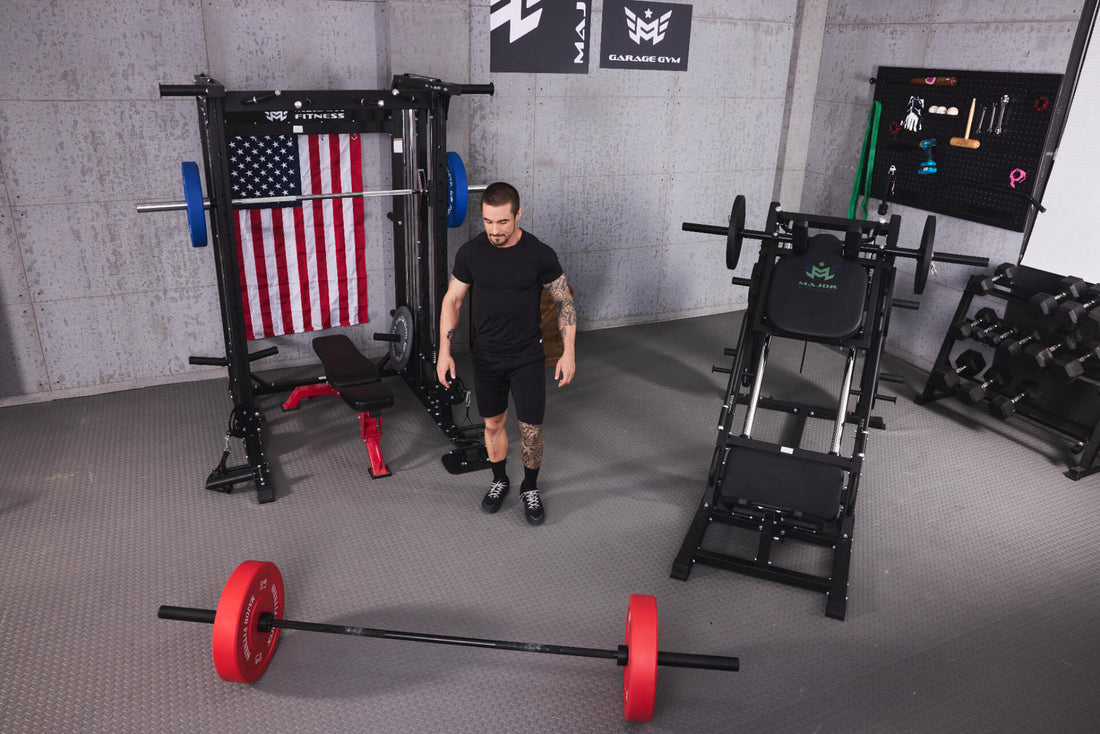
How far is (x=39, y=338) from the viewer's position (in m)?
4.46

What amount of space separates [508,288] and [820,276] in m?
1.50

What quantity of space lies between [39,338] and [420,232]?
2.29 meters

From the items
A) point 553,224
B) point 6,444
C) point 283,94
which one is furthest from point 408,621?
point 553,224

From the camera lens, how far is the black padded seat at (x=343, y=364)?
403 cm

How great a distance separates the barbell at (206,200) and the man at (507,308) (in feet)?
2.25

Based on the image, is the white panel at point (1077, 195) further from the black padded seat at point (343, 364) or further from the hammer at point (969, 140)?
the black padded seat at point (343, 364)

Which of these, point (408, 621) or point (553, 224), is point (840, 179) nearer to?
point (553, 224)

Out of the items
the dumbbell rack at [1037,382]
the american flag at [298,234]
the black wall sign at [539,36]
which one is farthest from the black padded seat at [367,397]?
the dumbbell rack at [1037,382]

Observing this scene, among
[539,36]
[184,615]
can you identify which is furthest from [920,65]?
→ [184,615]

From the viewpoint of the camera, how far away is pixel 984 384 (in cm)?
480

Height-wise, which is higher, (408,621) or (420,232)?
(420,232)

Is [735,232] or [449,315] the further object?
[735,232]

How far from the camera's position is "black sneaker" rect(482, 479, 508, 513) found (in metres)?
3.70

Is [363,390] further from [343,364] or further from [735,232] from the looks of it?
[735,232]
